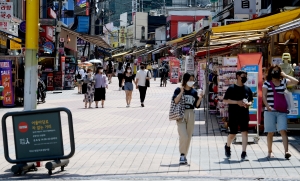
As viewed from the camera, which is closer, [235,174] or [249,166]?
[235,174]

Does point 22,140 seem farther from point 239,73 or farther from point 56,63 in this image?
point 56,63

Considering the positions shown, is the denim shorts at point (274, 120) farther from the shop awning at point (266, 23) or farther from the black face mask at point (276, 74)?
the shop awning at point (266, 23)

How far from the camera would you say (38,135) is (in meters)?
10.3

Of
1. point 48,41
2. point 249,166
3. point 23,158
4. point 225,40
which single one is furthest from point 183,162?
point 48,41

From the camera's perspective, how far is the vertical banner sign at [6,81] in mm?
24406

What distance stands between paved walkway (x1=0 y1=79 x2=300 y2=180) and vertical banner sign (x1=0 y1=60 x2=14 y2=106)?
20.2 ft

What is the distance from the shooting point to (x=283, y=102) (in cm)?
1165

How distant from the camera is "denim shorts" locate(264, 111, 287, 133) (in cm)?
1163

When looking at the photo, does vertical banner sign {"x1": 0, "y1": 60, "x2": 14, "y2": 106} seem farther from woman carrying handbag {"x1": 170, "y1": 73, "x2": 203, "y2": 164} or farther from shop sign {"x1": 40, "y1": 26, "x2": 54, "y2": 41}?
woman carrying handbag {"x1": 170, "y1": 73, "x2": 203, "y2": 164}

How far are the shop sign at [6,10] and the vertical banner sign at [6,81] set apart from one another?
4.49m

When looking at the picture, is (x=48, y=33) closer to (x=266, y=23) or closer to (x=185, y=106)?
(x=266, y=23)

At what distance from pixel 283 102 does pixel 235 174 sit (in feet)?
7.08

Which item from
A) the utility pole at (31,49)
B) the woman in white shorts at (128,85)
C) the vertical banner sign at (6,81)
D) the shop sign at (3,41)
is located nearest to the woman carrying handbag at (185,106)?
the utility pole at (31,49)

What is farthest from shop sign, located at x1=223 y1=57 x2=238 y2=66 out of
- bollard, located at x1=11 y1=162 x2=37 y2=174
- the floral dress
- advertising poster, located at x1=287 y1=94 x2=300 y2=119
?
the floral dress
